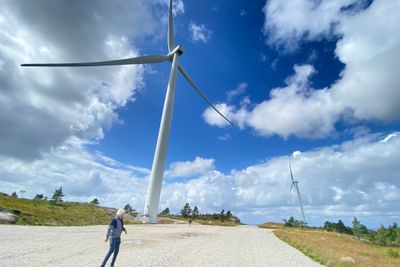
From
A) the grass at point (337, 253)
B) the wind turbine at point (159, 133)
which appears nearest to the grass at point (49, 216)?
the wind turbine at point (159, 133)

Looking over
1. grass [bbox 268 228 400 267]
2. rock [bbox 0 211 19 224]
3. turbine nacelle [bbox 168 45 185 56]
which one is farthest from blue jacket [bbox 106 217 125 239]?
turbine nacelle [bbox 168 45 185 56]

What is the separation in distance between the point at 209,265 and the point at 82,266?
21.0 feet

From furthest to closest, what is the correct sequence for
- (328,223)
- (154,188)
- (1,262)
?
1. (328,223)
2. (154,188)
3. (1,262)

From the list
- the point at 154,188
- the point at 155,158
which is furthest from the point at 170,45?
the point at 154,188

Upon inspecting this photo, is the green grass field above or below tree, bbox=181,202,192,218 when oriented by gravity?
below

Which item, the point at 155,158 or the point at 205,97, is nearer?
the point at 155,158

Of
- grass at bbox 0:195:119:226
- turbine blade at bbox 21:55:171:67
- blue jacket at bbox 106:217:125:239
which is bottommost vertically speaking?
blue jacket at bbox 106:217:125:239

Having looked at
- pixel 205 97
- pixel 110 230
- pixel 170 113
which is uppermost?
pixel 205 97

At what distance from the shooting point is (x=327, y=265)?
55.6 ft

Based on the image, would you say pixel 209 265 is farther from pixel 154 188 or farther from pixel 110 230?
pixel 154 188

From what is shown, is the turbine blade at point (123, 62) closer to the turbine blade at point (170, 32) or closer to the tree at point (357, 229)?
the turbine blade at point (170, 32)

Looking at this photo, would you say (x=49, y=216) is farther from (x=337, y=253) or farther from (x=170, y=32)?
(x=337, y=253)

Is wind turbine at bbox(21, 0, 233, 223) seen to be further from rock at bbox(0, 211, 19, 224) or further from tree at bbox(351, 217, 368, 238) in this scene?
tree at bbox(351, 217, 368, 238)

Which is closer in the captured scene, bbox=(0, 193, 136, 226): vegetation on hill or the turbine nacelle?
bbox=(0, 193, 136, 226): vegetation on hill
